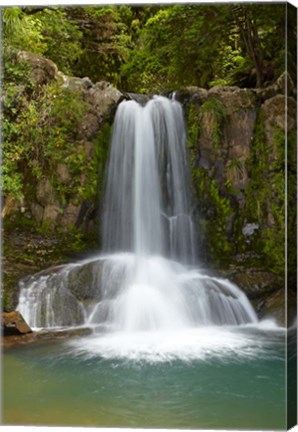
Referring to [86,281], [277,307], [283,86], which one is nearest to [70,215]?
[86,281]

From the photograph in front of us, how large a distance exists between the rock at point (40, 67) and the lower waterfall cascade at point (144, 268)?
58cm

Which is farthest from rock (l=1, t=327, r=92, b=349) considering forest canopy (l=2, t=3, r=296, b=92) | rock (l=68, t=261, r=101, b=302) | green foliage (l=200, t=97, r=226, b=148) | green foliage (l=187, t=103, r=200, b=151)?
forest canopy (l=2, t=3, r=296, b=92)

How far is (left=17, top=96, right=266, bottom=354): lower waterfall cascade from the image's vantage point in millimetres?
4793

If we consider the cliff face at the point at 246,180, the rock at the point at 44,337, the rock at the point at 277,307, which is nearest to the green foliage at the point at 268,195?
the cliff face at the point at 246,180

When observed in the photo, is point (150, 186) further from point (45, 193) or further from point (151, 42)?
point (151, 42)

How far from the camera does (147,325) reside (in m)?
4.79

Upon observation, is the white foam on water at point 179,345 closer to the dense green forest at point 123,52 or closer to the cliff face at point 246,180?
the cliff face at point 246,180

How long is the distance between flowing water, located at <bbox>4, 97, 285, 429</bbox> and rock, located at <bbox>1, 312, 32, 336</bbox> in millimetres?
81

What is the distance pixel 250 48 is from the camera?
4.77 metres

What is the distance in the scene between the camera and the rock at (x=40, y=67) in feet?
16.4

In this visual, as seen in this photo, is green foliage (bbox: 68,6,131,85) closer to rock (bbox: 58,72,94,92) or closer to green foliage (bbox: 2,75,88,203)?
rock (bbox: 58,72,94,92)

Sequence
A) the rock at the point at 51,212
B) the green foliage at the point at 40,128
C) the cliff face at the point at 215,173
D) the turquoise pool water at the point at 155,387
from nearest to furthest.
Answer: the turquoise pool water at the point at 155,387
the cliff face at the point at 215,173
the green foliage at the point at 40,128
the rock at the point at 51,212

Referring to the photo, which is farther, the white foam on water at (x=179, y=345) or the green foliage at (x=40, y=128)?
the green foliage at (x=40, y=128)

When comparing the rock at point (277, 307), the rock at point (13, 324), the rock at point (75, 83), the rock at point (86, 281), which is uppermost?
the rock at point (75, 83)
